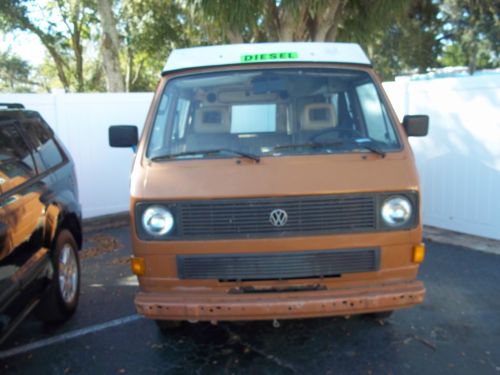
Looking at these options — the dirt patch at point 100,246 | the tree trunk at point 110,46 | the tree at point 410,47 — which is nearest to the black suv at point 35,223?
the dirt patch at point 100,246

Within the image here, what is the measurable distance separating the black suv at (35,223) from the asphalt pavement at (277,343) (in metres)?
0.38

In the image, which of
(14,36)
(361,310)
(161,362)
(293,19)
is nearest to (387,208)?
(361,310)

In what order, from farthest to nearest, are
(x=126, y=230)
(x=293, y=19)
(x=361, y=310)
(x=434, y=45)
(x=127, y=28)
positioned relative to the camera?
(x=434, y=45) → (x=127, y=28) → (x=293, y=19) → (x=126, y=230) → (x=361, y=310)

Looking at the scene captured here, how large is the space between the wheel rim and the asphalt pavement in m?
0.24

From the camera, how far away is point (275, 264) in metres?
3.21

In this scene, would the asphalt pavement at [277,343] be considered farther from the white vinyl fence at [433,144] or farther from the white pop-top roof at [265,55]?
the white pop-top roof at [265,55]

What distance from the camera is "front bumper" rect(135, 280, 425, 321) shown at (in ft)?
10.2

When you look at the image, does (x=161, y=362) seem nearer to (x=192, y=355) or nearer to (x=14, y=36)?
(x=192, y=355)

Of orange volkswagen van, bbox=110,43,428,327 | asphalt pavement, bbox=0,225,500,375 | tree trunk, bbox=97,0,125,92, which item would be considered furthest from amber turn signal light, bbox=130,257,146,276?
tree trunk, bbox=97,0,125,92

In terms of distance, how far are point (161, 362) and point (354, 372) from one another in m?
1.41

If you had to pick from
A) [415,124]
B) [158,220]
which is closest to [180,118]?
[158,220]

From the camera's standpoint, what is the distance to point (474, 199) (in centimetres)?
644

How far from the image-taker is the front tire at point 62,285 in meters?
4.06

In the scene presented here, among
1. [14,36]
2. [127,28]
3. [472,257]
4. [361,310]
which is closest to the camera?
[361,310]
